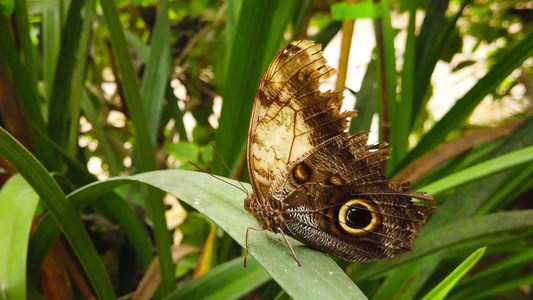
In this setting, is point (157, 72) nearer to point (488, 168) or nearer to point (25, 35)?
point (25, 35)

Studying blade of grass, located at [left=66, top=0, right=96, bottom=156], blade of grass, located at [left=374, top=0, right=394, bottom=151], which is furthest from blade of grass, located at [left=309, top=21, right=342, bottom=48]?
blade of grass, located at [left=66, top=0, right=96, bottom=156]

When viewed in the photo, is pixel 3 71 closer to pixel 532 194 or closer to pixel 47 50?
pixel 47 50

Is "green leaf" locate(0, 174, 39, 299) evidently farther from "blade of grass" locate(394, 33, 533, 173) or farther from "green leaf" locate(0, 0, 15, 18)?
"blade of grass" locate(394, 33, 533, 173)

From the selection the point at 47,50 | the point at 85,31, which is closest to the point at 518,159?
the point at 85,31

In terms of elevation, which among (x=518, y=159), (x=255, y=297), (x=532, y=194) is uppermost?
(x=518, y=159)

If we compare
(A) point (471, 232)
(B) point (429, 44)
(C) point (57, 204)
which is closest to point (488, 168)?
(A) point (471, 232)

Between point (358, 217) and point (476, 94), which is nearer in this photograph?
point (358, 217)
